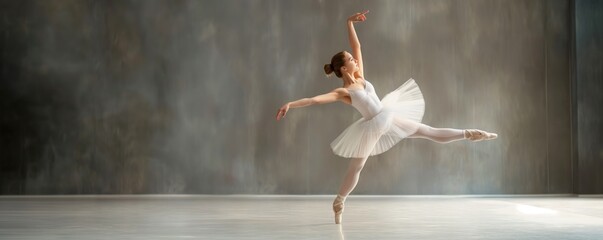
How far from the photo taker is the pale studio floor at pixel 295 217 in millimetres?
3936

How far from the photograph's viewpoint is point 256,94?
7.69 meters

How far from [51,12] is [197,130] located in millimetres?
1880

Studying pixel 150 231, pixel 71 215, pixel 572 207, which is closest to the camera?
pixel 150 231

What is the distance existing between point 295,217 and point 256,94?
2.78m

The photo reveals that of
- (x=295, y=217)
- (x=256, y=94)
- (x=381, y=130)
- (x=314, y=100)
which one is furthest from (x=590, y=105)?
(x=314, y=100)

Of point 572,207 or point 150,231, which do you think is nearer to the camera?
point 150,231

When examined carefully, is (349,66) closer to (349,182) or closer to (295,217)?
(349,182)

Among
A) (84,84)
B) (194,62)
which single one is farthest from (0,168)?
(194,62)

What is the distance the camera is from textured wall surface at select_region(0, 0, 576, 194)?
764 cm

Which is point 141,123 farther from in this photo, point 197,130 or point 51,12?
point 51,12

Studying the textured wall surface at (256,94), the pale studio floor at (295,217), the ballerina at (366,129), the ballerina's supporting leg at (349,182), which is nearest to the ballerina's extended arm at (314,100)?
the ballerina at (366,129)

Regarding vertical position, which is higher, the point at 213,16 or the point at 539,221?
the point at 213,16

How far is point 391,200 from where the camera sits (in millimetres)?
7074

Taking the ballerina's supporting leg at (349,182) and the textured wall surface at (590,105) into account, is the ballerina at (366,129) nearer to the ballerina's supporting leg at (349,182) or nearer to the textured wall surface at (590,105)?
the ballerina's supporting leg at (349,182)
